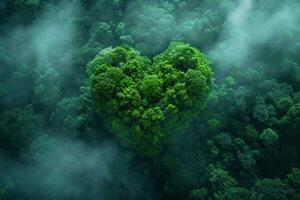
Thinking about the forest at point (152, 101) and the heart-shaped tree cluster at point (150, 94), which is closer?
the heart-shaped tree cluster at point (150, 94)

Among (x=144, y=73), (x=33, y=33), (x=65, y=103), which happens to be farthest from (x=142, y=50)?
(x=33, y=33)

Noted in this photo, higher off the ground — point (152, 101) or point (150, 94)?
point (150, 94)

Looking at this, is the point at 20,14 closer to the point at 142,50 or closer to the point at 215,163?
the point at 142,50

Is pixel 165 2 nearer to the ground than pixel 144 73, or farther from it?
farther from it

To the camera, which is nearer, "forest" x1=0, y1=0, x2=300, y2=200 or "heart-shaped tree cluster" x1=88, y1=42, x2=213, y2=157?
"heart-shaped tree cluster" x1=88, y1=42, x2=213, y2=157
